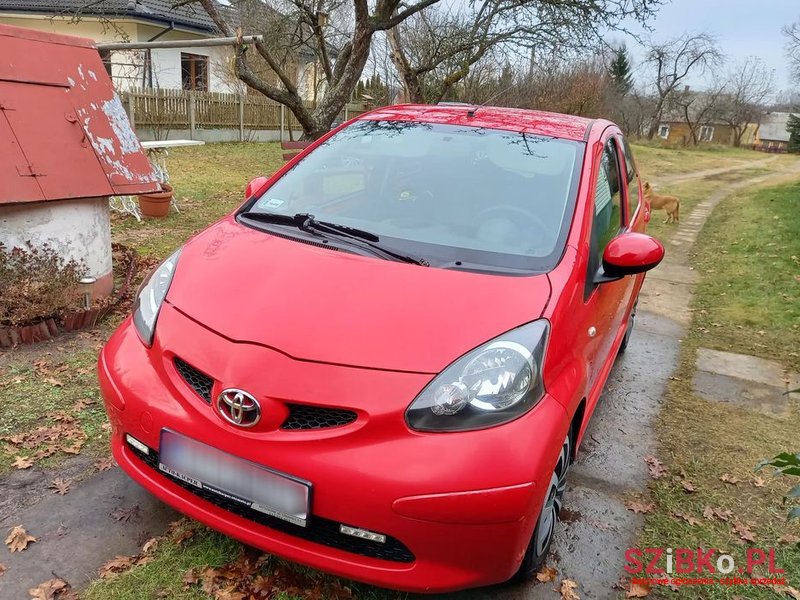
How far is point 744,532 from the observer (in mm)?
2742

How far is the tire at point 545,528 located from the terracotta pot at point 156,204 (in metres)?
6.89

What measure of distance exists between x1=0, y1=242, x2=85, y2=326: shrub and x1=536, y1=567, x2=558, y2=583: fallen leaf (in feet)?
11.2

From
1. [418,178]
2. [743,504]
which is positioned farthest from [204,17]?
[743,504]

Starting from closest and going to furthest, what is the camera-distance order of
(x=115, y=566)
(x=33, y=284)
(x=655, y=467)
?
1. (x=115, y=566)
2. (x=655, y=467)
3. (x=33, y=284)

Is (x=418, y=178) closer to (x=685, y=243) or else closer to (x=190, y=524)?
(x=190, y=524)

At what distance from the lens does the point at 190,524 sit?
7.99ft

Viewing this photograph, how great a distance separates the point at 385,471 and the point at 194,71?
75.4ft

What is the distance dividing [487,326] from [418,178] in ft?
3.80

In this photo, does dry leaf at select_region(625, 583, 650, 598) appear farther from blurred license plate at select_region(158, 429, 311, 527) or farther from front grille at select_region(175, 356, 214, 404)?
front grille at select_region(175, 356, 214, 404)

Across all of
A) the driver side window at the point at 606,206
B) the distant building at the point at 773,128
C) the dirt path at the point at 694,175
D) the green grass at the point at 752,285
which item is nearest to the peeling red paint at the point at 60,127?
the driver side window at the point at 606,206

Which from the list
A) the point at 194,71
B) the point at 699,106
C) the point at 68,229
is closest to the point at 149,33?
the point at 194,71

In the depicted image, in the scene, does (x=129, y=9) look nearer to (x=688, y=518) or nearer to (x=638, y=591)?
(x=688, y=518)

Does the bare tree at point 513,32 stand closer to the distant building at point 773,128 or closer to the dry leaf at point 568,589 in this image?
the dry leaf at point 568,589

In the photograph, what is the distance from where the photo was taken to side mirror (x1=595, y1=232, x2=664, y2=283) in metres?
2.55
